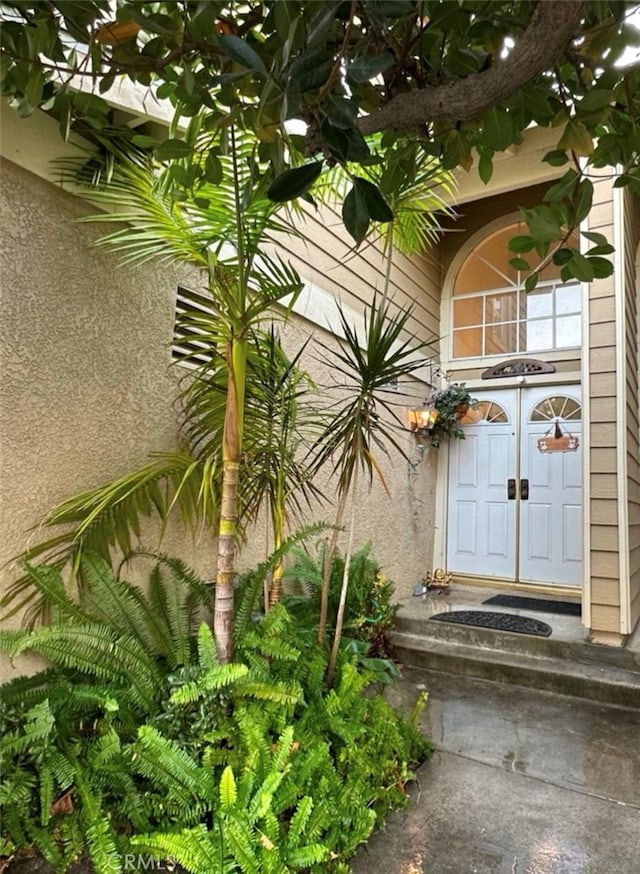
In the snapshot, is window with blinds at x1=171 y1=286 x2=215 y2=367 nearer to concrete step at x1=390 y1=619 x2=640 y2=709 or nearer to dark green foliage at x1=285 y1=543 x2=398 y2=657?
dark green foliage at x1=285 y1=543 x2=398 y2=657

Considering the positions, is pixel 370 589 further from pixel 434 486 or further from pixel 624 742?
pixel 434 486

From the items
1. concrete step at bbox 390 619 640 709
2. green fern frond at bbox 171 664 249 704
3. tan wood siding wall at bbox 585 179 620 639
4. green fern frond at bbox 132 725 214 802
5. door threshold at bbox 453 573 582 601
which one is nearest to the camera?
green fern frond at bbox 132 725 214 802

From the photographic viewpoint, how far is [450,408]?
5.40 m

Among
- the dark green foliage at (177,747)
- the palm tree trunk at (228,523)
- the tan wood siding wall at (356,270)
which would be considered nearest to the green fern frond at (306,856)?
the dark green foliage at (177,747)

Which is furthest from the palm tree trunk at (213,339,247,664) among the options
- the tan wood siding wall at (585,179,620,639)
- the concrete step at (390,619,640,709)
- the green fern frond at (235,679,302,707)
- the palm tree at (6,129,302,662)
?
the tan wood siding wall at (585,179,620,639)

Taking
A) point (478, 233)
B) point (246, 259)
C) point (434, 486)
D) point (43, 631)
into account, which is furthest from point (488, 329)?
point (43, 631)

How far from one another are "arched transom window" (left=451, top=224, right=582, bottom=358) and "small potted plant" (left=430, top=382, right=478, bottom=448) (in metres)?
0.56

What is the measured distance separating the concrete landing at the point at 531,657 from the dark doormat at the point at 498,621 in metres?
0.08

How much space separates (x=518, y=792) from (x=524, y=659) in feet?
4.72

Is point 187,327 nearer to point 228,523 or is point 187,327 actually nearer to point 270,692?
point 228,523

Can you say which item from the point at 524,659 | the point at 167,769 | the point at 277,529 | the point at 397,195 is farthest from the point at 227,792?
the point at 524,659

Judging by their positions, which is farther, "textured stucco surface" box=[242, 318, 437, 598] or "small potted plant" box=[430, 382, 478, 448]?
"small potted plant" box=[430, 382, 478, 448]

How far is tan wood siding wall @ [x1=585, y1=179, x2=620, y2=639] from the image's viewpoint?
3.43 m

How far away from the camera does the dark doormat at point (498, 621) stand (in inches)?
146
